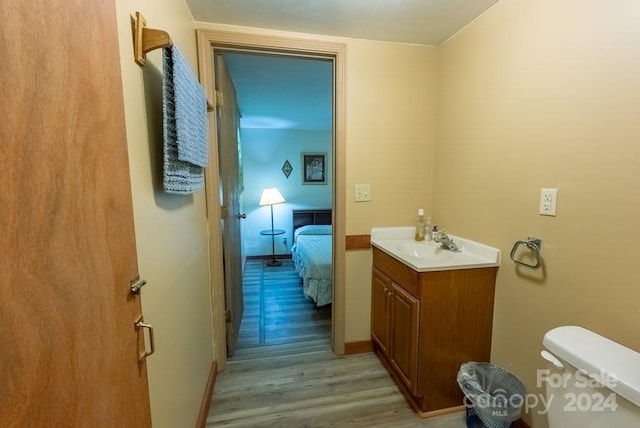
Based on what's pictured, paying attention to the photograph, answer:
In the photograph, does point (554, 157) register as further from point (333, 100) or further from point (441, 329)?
point (333, 100)

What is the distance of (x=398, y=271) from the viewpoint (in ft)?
5.82

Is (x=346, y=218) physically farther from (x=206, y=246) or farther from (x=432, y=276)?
(x=206, y=246)

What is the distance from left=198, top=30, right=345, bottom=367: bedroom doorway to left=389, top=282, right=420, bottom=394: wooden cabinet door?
0.44 metres

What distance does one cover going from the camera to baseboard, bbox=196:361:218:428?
5.05ft

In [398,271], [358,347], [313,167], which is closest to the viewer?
[398,271]

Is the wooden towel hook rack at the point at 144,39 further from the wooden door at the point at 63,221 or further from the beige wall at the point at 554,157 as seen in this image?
the beige wall at the point at 554,157

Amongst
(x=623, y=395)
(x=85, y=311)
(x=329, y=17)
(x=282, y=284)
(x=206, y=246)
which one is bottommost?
(x=282, y=284)

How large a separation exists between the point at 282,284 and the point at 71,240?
341 centimetres

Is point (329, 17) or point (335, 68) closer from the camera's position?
point (329, 17)

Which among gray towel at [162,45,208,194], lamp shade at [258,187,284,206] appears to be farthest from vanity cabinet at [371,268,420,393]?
lamp shade at [258,187,284,206]

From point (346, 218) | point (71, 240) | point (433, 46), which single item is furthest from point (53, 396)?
point (433, 46)

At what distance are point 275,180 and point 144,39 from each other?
4.23m

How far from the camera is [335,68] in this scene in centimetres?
196

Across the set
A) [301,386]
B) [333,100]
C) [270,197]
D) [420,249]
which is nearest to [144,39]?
[333,100]
